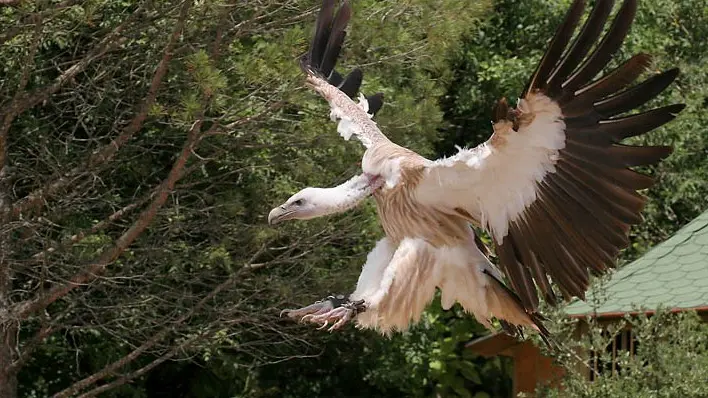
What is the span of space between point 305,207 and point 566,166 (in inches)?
46.8

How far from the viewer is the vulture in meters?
4.99

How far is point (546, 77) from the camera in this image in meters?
5.00

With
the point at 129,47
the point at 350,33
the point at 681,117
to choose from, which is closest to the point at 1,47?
the point at 129,47

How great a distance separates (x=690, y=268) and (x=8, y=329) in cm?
466

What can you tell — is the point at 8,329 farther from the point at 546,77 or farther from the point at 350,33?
the point at 546,77

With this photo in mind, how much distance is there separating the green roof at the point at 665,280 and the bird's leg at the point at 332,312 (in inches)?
119

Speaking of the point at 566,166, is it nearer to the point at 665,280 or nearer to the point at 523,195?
the point at 523,195

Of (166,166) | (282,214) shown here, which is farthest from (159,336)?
(282,214)

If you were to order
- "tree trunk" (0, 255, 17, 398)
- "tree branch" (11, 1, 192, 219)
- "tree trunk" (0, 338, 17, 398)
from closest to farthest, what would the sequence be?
"tree branch" (11, 1, 192, 219), "tree trunk" (0, 255, 17, 398), "tree trunk" (0, 338, 17, 398)

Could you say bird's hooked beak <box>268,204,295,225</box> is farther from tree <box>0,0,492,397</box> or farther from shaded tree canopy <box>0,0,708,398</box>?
tree <box>0,0,492,397</box>

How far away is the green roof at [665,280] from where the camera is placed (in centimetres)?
861

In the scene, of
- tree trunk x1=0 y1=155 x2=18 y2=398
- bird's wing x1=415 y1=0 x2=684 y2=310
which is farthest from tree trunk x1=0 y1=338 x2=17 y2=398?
bird's wing x1=415 y1=0 x2=684 y2=310

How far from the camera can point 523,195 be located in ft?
17.7

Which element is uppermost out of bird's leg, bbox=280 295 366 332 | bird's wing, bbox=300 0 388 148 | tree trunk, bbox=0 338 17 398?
bird's wing, bbox=300 0 388 148
